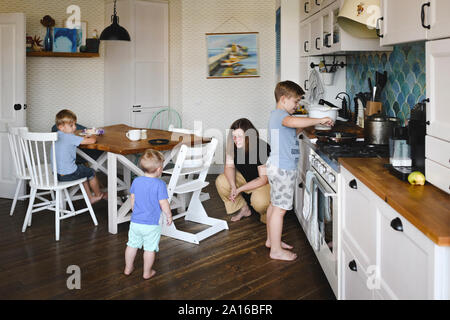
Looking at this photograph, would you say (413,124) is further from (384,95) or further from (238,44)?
(238,44)

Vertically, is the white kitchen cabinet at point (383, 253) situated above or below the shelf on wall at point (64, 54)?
below

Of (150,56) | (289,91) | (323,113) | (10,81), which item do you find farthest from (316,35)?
(10,81)

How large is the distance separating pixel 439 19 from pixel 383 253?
963 millimetres

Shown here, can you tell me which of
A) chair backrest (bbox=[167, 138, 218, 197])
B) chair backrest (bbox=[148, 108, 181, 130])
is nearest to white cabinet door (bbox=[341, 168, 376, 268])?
chair backrest (bbox=[167, 138, 218, 197])

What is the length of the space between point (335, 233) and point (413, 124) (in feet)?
2.54

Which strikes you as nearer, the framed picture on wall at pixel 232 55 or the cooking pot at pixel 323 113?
the cooking pot at pixel 323 113

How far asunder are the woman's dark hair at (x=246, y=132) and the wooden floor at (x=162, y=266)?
0.70 metres

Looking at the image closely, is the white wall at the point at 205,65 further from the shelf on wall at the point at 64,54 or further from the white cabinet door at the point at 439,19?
the white cabinet door at the point at 439,19

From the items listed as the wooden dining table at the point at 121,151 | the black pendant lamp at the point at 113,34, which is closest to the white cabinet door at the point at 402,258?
the wooden dining table at the point at 121,151

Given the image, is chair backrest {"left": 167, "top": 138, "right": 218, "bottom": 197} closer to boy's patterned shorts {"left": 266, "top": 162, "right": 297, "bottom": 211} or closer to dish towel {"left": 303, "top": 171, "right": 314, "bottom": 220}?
boy's patterned shorts {"left": 266, "top": 162, "right": 297, "bottom": 211}

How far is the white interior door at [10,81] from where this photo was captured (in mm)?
4949

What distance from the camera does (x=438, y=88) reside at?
6.14 feet

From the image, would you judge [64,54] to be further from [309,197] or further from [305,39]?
[309,197]
